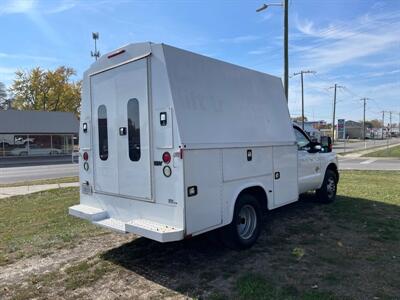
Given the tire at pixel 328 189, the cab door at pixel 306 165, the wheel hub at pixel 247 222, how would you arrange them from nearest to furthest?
the wheel hub at pixel 247 222, the cab door at pixel 306 165, the tire at pixel 328 189

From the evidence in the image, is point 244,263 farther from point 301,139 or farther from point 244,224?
point 301,139

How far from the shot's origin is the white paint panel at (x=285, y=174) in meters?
6.09

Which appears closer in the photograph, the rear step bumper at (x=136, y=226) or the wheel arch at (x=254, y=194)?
the rear step bumper at (x=136, y=226)

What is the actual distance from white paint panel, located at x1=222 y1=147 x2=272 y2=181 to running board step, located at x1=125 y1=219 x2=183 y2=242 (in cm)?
107

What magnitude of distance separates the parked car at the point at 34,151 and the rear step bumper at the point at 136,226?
3701 cm

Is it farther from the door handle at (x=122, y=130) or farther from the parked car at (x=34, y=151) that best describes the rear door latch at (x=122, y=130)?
the parked car at (x=34, y=151)

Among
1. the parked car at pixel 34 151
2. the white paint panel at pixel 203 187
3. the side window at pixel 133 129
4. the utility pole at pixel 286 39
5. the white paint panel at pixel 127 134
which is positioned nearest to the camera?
the white paint panel at pixel 203 187

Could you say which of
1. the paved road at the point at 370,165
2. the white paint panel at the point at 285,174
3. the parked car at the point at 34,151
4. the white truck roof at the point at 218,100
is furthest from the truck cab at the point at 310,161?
the parked car at the point at 34,151

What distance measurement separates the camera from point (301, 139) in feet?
25.0

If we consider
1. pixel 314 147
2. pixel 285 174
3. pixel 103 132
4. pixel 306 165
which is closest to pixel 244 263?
pixel 285 174

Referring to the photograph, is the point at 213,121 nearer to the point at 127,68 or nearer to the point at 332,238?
the point at 127,68

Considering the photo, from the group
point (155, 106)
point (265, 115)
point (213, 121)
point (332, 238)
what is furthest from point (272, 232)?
point (155, 106)

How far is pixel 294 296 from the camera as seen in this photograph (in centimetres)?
395

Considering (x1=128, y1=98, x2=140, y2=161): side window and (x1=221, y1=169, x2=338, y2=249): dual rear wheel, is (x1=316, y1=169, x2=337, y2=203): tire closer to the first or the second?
(x1=221, y1=169, x2=338, y2=249): dual rear wheel
